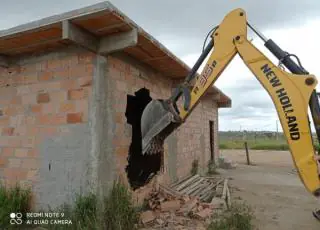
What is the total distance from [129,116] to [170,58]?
144cm

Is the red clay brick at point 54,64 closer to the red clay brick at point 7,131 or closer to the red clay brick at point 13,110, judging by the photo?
the red clay brick at point 13,110

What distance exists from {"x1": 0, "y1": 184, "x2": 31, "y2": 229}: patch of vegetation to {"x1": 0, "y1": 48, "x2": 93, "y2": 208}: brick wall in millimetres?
162

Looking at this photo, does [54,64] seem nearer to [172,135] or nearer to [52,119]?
[52,119]

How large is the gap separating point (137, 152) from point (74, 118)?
1.36m

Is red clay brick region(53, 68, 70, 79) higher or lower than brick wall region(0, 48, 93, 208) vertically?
higher

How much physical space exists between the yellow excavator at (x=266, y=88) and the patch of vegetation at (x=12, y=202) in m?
2.24

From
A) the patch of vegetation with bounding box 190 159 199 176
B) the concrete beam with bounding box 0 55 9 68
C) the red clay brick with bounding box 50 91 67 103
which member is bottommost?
the patch of vegetation with bounding box 190 159 199 176

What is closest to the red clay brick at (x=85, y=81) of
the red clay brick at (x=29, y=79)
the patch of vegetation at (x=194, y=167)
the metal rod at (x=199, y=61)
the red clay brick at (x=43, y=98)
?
the red clay brick at (x=43, y=98)

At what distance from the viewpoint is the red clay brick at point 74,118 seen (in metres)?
4.79

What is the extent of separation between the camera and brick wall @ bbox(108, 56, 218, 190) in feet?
16.7

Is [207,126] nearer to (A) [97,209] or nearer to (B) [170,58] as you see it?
(B) [170,58]

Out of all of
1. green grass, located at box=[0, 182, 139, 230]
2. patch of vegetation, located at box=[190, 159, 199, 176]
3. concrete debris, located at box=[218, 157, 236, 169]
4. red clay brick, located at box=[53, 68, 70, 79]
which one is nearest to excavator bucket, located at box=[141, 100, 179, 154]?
green grass, located at box=[0, 182, 139, 230]

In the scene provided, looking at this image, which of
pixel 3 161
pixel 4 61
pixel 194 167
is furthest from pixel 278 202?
pixel 4 61

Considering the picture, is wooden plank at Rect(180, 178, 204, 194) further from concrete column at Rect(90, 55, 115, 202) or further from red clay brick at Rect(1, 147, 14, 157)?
red clay brick at Rect(1, 147, 14, 157)
